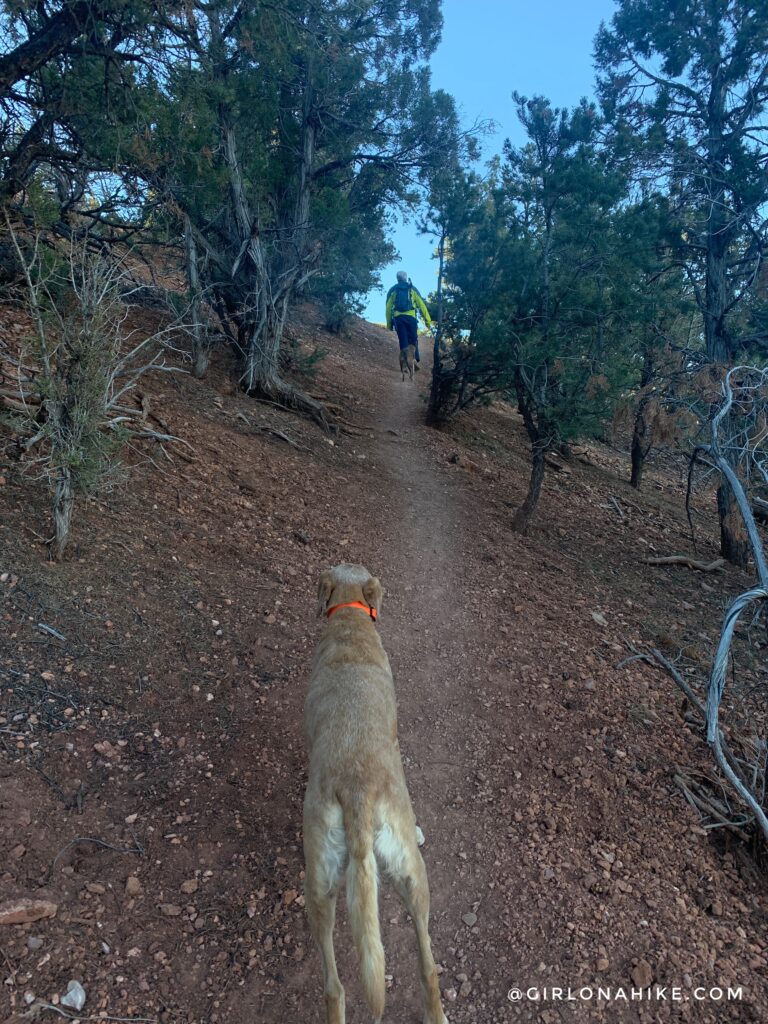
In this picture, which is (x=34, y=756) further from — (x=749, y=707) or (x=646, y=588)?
(x=646, y=588)

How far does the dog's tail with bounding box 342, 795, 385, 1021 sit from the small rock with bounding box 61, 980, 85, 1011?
4.17ft

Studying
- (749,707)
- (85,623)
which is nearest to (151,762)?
(85,623)

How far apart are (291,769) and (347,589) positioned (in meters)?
1.27

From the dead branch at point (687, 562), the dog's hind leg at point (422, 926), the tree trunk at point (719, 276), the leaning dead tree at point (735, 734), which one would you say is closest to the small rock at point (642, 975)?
the dog's hind leg at point (422, 926)

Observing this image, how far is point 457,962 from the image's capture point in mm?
3059

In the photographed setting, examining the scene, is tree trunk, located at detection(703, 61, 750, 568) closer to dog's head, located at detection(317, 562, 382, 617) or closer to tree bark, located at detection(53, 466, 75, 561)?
dog's head, located at detection(317, 562, 382, 617)

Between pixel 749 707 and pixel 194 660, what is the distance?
192 inches

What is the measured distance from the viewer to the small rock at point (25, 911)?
2707 mm

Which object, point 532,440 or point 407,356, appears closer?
point 532,440

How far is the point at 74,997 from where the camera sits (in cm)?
257

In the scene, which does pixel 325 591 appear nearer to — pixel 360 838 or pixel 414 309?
pixel 360 838

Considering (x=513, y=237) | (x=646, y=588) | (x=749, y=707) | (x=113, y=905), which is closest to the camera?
(x=113, y=905)

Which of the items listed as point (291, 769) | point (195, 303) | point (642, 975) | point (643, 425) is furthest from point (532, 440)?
point (642, 975)

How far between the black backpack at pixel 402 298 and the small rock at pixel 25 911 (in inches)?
477
